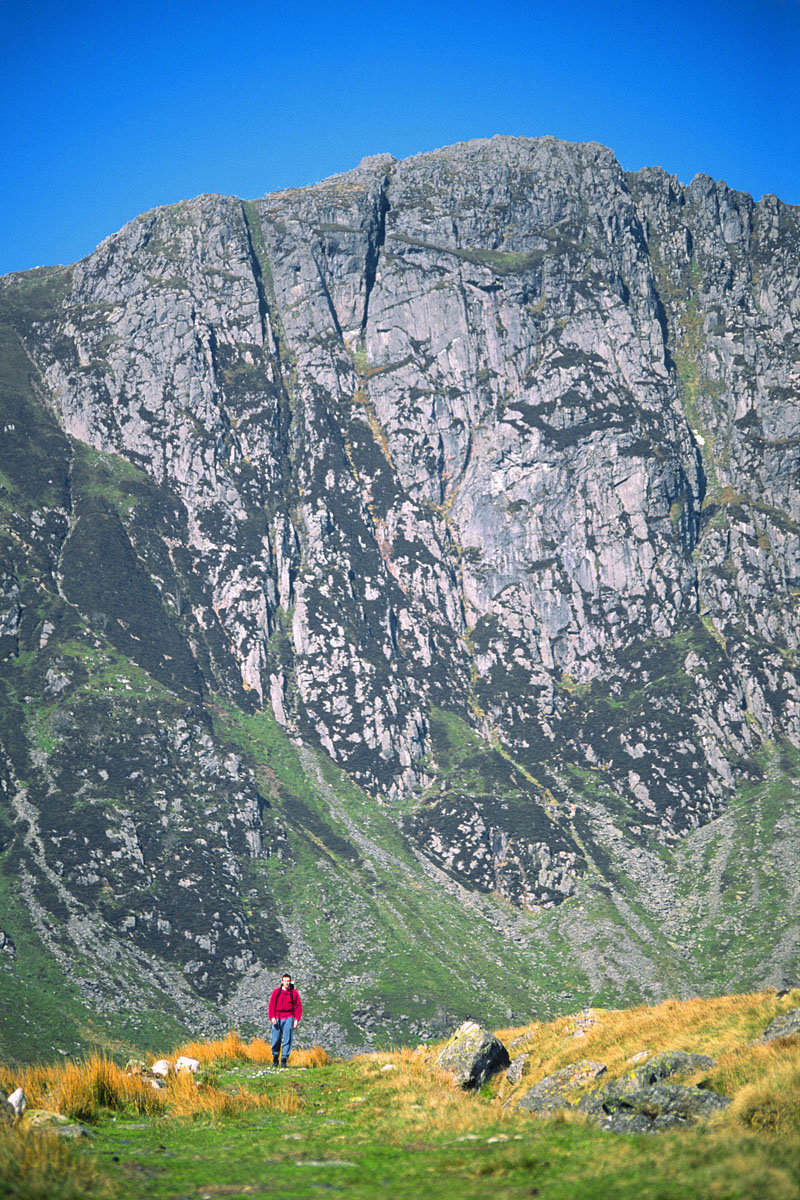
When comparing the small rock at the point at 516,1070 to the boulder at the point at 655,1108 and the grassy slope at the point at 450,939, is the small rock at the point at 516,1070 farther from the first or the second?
the grassy slope at the point at 450,939

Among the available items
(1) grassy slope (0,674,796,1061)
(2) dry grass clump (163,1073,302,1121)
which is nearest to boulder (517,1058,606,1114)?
(2) dry grass clump (163,1073,302,1121)

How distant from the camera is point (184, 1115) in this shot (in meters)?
19.5

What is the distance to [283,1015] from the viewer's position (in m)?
27.6

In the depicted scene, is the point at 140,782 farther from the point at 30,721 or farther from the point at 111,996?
the point at 111,996

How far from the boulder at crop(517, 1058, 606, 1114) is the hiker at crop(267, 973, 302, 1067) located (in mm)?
8777

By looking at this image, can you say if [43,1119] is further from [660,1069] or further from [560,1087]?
[660,1069]

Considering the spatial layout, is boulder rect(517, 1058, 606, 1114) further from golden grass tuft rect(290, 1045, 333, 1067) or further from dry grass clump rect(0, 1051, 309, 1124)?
golden grass tuft rect(290, 1045, 333, 1067)

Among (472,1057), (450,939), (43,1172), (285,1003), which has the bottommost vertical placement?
(450,939)

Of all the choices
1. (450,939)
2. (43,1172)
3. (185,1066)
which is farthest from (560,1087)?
(450,939)

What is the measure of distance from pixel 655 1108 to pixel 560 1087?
428 centimetres

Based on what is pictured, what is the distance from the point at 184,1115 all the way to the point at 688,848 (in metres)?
198

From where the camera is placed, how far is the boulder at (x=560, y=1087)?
19875 mm

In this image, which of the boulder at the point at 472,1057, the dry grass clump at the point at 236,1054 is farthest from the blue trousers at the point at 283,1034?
the boulder at the point at 472,1057

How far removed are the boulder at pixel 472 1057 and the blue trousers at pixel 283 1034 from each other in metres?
5.21
